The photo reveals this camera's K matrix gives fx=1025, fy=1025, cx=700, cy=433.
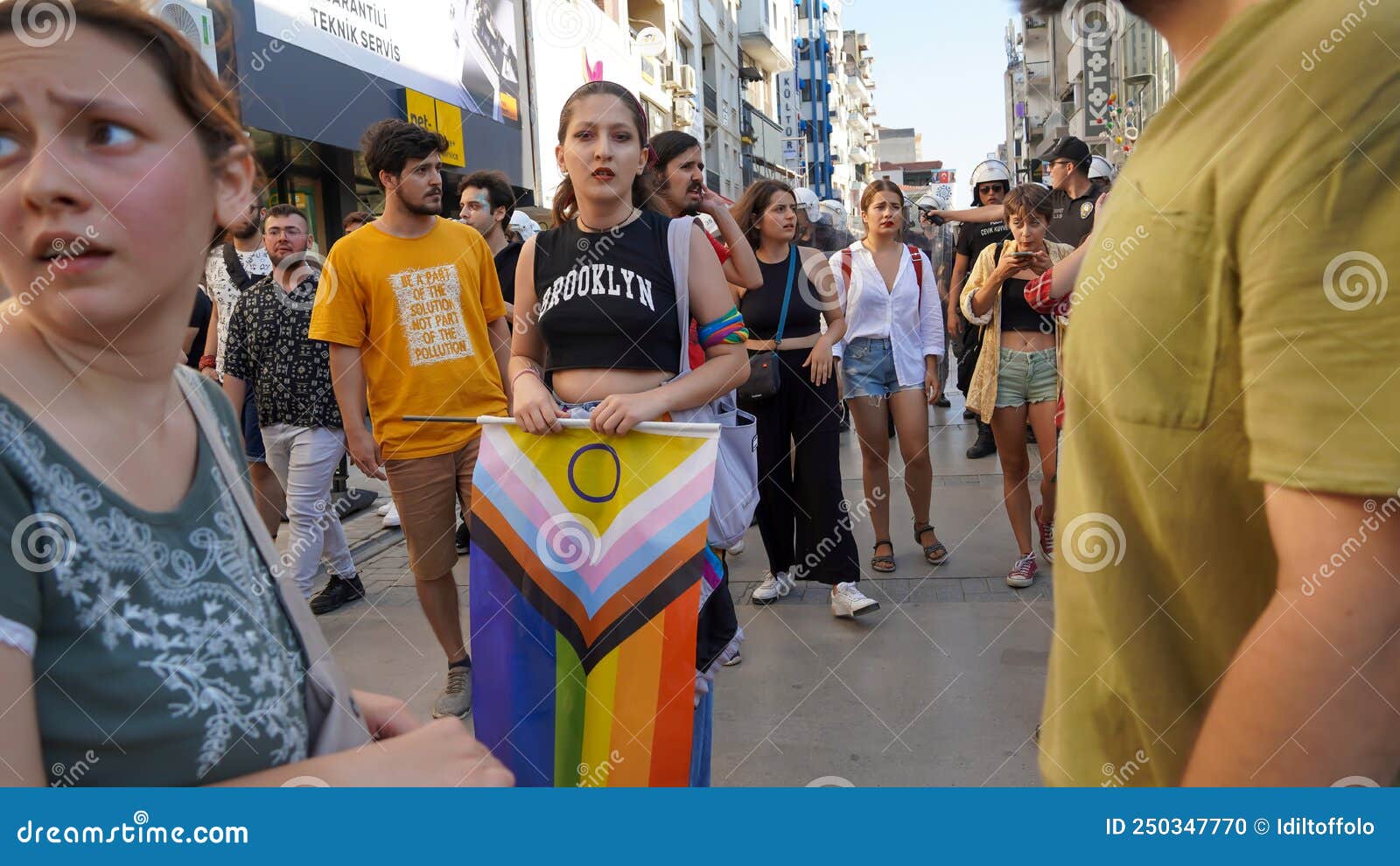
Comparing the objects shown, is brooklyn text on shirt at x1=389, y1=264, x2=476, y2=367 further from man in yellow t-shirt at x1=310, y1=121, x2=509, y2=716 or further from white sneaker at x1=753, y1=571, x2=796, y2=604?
white sneaker at x1=753, y1=571, x2=796, y2=604

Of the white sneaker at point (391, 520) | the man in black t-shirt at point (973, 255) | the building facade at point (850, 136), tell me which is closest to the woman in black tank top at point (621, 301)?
the man in black t-shirt at point (973, 255)

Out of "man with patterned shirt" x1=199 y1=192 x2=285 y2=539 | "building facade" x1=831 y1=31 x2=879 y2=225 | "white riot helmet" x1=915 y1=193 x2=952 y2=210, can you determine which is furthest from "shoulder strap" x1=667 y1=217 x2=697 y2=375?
"building facade" x1=831 y1=31 x2=879 y2=225

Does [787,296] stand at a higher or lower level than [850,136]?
lower

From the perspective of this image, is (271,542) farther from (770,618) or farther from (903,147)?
(903,147)

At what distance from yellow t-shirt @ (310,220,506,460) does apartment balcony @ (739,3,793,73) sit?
→ 38018 mm

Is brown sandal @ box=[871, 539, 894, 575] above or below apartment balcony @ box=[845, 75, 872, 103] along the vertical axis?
below

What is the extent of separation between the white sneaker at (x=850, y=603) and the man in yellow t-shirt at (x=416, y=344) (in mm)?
1687

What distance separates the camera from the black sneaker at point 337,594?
476cm

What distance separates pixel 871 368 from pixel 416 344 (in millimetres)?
2610

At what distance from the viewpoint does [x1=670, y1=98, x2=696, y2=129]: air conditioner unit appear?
23.0m

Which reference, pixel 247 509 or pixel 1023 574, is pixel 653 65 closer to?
pixel 1023 574

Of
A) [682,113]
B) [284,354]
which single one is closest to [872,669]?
Result: [284,354]

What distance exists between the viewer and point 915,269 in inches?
218

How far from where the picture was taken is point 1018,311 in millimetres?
5125
